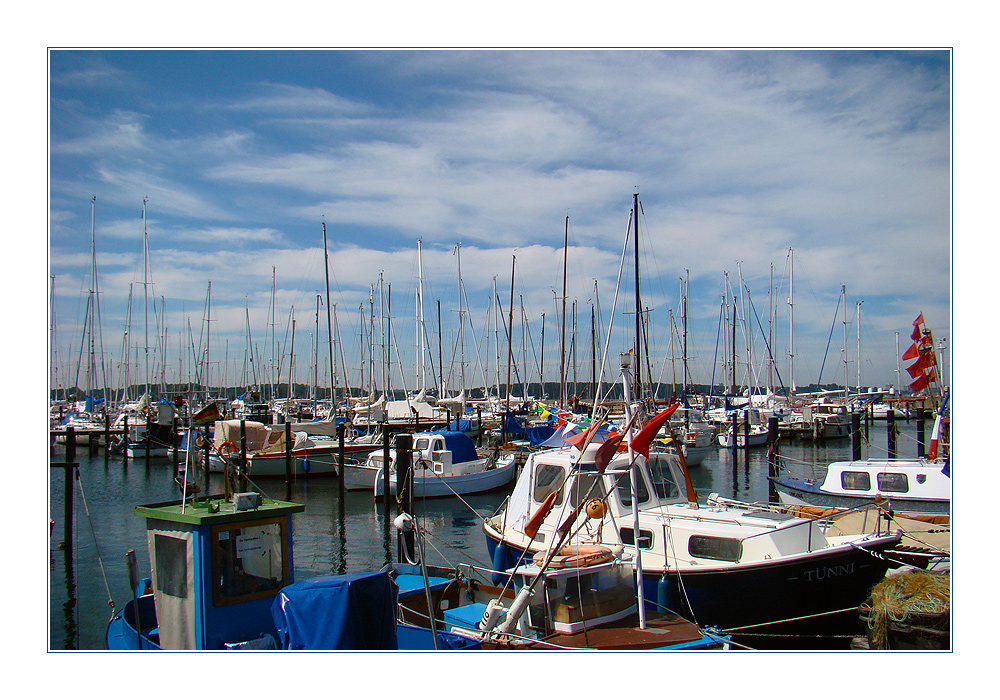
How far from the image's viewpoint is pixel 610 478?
12703 mm

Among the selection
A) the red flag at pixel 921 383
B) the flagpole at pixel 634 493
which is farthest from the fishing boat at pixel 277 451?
the flagpole at pixel 634 493

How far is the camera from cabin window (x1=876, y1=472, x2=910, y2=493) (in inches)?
942

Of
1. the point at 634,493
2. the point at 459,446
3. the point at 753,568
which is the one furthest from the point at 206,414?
the point at 459,446

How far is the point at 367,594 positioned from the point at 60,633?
442 inches

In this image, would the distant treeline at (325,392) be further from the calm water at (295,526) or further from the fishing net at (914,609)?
the fishing net at (914,609)

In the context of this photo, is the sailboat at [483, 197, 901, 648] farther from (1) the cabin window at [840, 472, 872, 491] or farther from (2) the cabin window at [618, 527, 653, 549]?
(1) the cabin window at [840, 472, 872, 491]

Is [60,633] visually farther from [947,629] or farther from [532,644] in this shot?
[947,629]

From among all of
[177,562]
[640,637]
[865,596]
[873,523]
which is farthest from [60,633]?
[873,523]

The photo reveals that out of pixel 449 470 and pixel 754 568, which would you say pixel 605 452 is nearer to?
pixel 754 568

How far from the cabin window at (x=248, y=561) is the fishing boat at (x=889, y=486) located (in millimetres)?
19601

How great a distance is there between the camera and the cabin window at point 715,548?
11.1 m

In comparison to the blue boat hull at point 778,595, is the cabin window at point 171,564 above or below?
above

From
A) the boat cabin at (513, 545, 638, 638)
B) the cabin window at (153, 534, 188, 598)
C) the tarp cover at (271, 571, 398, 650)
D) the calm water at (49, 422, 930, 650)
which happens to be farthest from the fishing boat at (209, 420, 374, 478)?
the tarp cover at (271, 571, 398, 650)

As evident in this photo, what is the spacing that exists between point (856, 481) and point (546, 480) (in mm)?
17232
